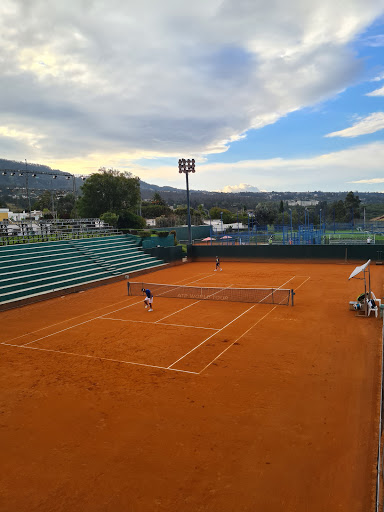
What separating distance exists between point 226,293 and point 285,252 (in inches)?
656

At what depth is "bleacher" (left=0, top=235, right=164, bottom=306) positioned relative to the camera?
23000 millimetres

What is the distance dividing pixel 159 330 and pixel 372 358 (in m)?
7.92

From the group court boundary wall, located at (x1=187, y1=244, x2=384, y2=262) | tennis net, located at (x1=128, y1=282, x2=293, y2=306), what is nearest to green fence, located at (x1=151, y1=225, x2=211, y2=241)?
court boundary wall, located at (x1=187, y1=244, x2=384, y2=262)

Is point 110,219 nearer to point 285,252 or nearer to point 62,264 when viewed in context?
point 62,264

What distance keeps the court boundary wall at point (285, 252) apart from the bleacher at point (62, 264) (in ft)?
21.3

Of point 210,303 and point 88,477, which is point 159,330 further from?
point 88,477

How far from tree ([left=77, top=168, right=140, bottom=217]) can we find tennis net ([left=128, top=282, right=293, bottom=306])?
99.7 ft

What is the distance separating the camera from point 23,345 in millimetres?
14102

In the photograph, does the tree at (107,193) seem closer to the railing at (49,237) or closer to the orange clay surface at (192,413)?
the railing at (49,237)

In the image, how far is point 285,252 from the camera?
36688 mm

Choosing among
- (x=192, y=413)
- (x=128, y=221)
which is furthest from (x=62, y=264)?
(x=192, y=413)

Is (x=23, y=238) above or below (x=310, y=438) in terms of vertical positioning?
above

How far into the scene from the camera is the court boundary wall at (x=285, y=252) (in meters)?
33.8

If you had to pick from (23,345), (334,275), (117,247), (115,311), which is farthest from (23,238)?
(334,275)
